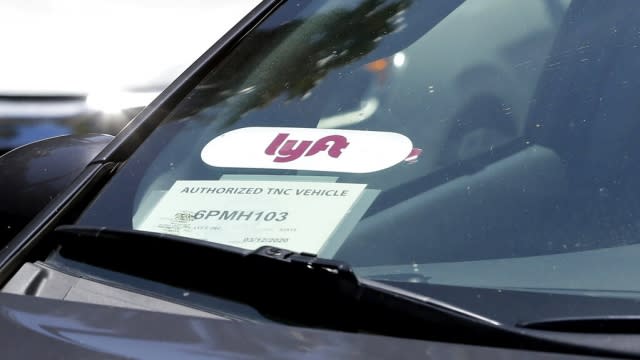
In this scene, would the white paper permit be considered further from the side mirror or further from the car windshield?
the side mirror

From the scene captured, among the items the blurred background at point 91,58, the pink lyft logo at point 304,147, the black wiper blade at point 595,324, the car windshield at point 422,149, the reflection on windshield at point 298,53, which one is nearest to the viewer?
the black wiper blade at point 595,324

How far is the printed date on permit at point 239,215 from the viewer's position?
1.58m

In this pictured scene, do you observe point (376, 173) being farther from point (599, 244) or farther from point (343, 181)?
point (599, 244)

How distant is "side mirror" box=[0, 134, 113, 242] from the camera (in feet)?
6.43

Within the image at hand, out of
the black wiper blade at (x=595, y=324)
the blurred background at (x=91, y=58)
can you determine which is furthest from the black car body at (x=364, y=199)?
the blurred background at (x=91, y=58)

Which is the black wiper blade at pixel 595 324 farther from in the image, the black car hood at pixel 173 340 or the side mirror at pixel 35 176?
the side mirror at pixel 35 176

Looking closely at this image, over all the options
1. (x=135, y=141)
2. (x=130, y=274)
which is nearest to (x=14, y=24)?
(x=135, y=141)

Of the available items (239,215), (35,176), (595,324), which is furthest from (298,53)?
(595,324)

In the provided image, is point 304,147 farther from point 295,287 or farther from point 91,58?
point 91,58

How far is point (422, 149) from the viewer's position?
1631 millimetres

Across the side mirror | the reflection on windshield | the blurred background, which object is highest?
the blurred background

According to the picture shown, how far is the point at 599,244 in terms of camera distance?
4.57 ft

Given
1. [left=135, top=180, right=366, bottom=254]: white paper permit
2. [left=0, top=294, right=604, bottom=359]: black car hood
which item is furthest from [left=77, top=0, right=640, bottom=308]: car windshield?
[left=0, top=294, right=604, bottom=359]: black car hood

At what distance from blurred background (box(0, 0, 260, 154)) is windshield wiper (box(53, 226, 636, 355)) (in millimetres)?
2670
